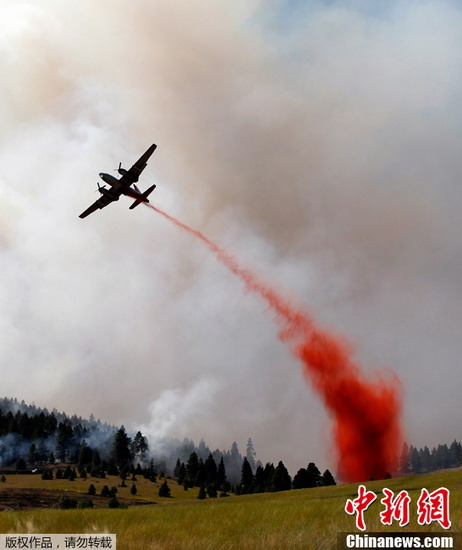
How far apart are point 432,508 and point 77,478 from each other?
14051 centimetres

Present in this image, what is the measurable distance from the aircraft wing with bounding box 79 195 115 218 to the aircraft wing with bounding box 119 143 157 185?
444cm

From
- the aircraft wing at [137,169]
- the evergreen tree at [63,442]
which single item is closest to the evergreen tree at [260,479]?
the evergreen tree at [63,442]

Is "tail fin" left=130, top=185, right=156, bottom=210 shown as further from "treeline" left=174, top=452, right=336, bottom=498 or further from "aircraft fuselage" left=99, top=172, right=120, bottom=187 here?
"treeline" left=174, top=452, right=336, bottom=498

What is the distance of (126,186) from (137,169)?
251cm

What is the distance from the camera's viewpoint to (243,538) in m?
12.6

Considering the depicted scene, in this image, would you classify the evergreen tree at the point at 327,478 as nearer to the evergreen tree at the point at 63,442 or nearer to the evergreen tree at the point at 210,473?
the evergreen tree at the point at 210,473

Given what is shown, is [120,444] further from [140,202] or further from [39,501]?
[140,202]

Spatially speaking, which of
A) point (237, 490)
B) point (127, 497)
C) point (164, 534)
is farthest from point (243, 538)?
point (237, 490)

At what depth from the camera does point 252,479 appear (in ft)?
463

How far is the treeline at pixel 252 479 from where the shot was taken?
107m

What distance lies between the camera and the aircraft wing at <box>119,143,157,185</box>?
59.9m

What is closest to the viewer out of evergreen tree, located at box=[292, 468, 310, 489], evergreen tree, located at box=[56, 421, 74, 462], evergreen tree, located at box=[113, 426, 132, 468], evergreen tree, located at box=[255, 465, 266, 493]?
evergreen tree, located at box=[292, 468, 310, 489]

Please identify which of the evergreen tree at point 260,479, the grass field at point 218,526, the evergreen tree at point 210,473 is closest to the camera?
the grass field at point 218,526

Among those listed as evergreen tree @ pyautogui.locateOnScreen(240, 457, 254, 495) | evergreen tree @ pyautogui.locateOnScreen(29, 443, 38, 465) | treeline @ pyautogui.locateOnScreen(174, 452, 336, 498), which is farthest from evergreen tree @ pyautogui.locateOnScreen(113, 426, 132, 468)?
evergreen tree @ pyautogui.locateOnScreen(240, 457, 254, 495)
